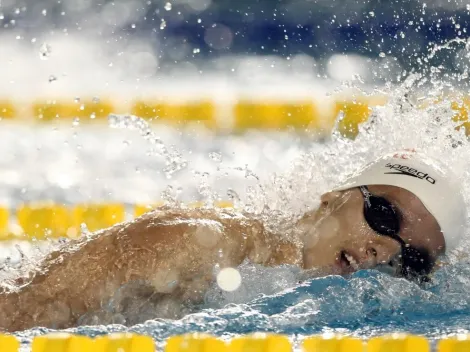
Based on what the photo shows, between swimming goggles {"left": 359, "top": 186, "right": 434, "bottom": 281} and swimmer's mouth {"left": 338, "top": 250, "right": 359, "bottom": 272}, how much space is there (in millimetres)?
120

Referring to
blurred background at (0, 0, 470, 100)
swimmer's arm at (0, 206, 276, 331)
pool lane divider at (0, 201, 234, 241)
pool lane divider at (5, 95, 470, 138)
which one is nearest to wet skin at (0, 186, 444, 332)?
swimmer's arm at (0, 206, 276, 331)

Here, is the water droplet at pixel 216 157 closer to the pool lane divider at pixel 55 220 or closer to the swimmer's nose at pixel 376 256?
the pool lane divider at pixel 55 220

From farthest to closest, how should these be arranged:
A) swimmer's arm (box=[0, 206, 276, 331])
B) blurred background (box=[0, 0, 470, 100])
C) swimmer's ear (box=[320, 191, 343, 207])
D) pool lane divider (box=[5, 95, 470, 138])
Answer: blurred background (box=[0, 0, 470, 100])
pool lane divider (box=[5, 95, 470, 138])
swimmer's ear (box=[320, 191, 343, 207])
swimmer's arm (box=[0, 206, 276, 331])

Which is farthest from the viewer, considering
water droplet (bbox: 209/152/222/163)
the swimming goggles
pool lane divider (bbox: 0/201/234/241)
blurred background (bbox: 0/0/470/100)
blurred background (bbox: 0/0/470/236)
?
blurred background (bbox: 0/0/470/100)

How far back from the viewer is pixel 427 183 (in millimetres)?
2775

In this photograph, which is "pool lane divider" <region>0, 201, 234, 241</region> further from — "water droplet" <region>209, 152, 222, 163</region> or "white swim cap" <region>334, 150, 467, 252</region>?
"white swim cap" <region>334, 150, 467, 252</region>

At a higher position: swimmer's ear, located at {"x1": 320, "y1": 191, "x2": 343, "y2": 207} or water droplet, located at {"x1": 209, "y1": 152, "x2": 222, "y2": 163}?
water droplet, located at {"x1": 209, "y1": 152, "x2": 222, "y2": 163}

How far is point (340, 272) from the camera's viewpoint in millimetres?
2740

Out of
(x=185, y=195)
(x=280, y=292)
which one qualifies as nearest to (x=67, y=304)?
(x=280, y=292)

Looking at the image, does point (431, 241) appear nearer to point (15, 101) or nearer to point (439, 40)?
point (15, 101)

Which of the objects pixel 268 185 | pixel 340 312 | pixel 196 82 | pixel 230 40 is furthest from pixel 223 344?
pixel 230 40

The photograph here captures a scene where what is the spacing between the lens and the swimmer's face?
2.71m

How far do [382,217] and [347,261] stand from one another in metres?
0.19

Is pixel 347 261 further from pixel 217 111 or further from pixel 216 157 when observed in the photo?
pixel 217 111
